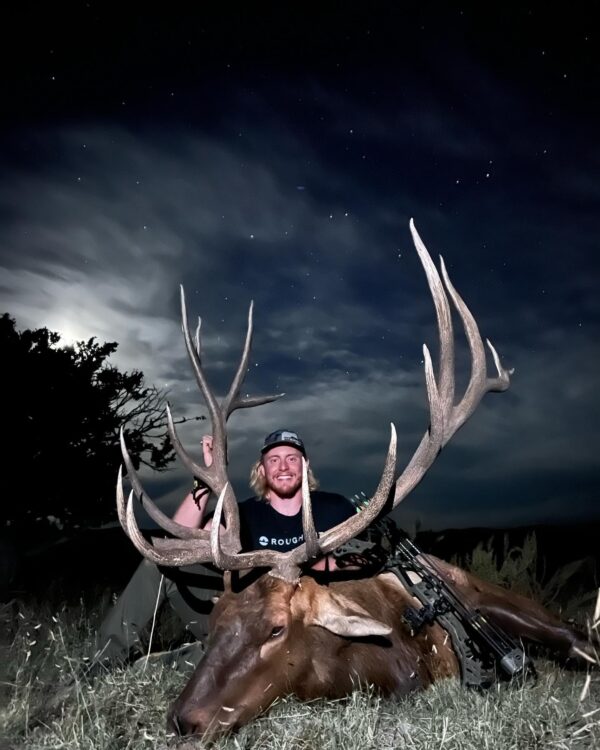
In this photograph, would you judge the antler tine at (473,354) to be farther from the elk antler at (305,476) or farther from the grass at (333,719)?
the grass at (333,719)

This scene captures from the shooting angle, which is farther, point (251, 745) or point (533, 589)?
point (533, 589)

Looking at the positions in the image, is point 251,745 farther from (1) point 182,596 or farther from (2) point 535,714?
(1) point 182,596

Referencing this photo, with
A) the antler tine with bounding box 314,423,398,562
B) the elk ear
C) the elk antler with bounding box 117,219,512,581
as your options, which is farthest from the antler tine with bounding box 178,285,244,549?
the elk ear

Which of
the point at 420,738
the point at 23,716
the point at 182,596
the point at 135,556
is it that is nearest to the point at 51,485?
the point at 135,556

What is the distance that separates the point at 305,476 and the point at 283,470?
1.58m

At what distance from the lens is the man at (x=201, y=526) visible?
3992 millimetres

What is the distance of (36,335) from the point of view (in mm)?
10453

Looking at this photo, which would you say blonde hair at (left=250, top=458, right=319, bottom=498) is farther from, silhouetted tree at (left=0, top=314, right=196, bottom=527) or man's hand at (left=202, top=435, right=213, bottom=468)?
silhouetted tree at (left=0, top=314, right=196, bottom=527)

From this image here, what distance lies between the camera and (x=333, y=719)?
2676 millimetres

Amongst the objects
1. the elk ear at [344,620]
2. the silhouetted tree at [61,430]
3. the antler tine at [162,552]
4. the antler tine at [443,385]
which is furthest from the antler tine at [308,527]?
the silhouetted tree at [61,430]

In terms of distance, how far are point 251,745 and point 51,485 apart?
27.3ft

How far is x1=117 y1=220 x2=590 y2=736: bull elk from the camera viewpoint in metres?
2.79

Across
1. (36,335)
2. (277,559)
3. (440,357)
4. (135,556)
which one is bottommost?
(135,556)

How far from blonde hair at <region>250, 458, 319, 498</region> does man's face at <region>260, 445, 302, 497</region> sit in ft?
0.37
